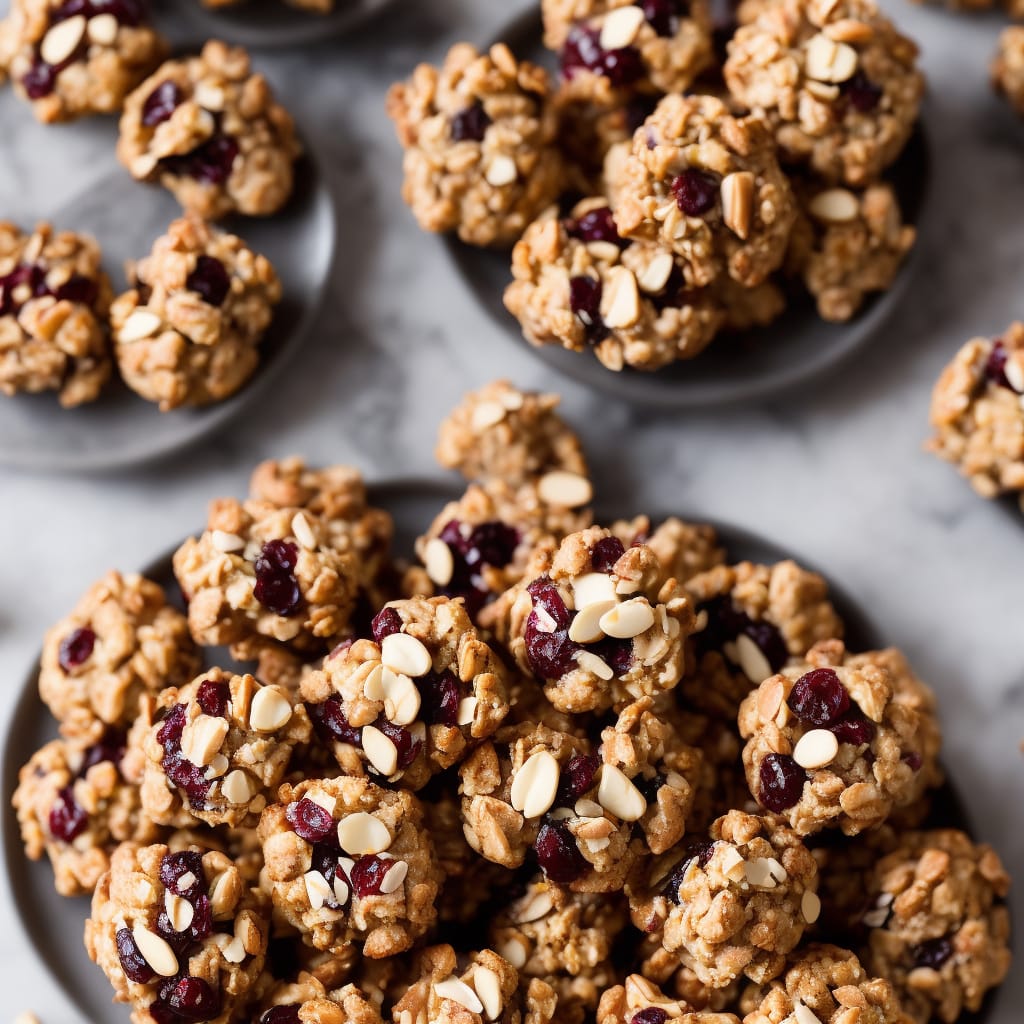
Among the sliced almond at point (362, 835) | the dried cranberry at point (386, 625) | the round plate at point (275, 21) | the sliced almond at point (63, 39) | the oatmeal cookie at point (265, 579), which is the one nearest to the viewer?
the sliced almond at point (362, 835)

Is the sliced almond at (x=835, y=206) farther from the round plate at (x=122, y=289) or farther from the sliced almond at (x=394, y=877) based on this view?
the sliced almond at (x=394, y=877)

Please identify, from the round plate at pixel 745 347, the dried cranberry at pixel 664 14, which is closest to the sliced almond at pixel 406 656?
Result: the round plate at pixel 745 347

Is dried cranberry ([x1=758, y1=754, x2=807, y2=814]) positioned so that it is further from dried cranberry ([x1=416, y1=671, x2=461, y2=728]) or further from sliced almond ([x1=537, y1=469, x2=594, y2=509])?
sliced almond ([x1=537, y1=469, x2=594, y2=509])

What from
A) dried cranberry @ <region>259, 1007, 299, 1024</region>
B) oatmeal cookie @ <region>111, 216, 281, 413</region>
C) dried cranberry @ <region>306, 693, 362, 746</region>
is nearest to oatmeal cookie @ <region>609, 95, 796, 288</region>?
oatmeal cookie @ <region>111, 216, 281, 413</region>

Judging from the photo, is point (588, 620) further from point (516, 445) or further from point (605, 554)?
point (516, 445)

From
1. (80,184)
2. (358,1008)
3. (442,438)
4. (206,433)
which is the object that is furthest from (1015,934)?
(80,184)

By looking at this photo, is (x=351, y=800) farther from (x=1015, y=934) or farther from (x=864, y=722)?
(x=1015, y=934)

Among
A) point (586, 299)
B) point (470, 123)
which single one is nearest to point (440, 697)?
point (586, 299)
